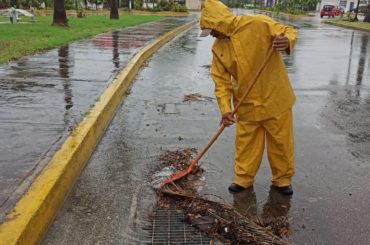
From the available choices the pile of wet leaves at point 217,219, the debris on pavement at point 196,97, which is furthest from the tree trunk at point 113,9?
the pile of wet leaves at point 217,219

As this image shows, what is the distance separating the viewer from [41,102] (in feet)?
21.1

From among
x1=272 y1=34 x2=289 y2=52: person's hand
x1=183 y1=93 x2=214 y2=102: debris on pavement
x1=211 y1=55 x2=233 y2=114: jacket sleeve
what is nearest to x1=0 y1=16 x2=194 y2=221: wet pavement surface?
x1=183 y1=93 x2=214 y2=102: debris on pavement

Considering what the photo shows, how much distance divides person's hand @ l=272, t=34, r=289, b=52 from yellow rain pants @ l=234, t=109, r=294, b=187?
1.75 feet

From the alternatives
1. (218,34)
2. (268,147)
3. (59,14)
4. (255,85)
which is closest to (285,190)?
(268,147)

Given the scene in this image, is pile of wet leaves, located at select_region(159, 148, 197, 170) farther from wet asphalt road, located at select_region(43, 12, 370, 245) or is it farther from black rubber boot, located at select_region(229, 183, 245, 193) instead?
black rubber boot, located at select_region(229, 183, 245, 193)

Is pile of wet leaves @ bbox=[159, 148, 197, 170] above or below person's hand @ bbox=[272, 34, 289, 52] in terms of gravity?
below

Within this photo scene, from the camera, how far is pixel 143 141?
5.54 metres

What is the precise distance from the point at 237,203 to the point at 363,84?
253 inches

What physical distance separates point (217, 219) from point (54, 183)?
1245mm

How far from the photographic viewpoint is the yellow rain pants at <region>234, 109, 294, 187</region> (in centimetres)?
398

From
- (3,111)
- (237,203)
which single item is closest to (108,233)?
(237,203)

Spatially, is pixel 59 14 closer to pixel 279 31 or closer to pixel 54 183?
pixel 54 183

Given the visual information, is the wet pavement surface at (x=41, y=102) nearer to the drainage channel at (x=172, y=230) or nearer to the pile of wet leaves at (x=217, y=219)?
the drainage channel at (x=172, y=230)

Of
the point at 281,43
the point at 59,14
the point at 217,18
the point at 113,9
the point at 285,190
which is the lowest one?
the point at 285,190
